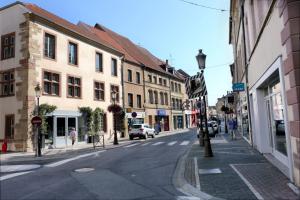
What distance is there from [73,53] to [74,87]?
294 cm

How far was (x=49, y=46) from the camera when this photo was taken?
23.7 metres

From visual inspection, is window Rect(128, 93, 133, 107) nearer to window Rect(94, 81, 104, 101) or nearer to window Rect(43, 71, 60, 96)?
window Rect(94, 81, 104, 101)

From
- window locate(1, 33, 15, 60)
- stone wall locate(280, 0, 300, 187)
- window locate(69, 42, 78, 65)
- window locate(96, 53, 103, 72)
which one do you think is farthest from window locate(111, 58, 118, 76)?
stone wall locate(280, 0, 300, 187)

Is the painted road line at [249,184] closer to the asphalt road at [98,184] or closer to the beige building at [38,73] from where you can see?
the asphalt road at [98,184]

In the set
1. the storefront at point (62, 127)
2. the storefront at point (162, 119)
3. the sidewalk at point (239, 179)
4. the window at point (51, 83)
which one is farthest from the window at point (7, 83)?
the storefront at point (162, 119)

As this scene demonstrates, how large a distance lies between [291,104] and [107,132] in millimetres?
24721

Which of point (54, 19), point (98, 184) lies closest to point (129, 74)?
point (54, 19)

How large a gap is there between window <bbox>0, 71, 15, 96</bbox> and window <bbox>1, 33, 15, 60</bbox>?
4.22 feet

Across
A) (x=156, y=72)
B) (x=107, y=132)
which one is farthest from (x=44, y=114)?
(x=156, y=72)

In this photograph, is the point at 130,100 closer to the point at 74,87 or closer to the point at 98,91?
the point at 98,91

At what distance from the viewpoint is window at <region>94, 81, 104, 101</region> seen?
2899 centimetres

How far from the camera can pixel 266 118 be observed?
497 inches

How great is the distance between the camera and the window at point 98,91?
29.0m

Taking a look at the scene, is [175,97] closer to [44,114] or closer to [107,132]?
[107,132]
